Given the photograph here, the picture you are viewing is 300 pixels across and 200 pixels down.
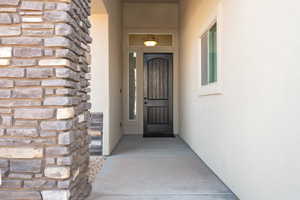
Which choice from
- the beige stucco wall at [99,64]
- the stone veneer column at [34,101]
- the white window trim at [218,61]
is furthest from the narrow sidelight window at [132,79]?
the stone veneer column at [34,101]

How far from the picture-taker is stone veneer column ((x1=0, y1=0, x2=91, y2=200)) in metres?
1.71

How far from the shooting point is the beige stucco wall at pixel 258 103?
1.45 meters

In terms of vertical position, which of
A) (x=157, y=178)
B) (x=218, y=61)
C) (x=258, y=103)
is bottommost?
(x=157, y=178)

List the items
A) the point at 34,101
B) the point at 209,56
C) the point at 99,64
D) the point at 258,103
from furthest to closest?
the point at 99,64 < the point at 209,56 < the point at 258,103 < the point at 34,101

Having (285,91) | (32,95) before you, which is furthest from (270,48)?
(32,95)

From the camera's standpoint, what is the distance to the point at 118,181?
2850 mm

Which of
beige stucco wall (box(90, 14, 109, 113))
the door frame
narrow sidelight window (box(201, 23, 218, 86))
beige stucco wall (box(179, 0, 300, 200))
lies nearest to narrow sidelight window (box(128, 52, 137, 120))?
the door frame

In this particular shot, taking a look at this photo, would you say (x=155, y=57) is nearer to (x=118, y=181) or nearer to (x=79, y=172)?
(x=118, y=181)

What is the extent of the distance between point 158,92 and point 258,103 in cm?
487

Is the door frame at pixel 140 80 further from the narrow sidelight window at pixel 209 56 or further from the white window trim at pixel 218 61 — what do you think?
the white window trim at pixel 218 61

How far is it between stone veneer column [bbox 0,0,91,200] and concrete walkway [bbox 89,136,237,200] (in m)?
0.79

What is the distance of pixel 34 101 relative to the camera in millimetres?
1723

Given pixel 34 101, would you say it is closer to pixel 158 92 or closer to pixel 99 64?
pixel 99 64

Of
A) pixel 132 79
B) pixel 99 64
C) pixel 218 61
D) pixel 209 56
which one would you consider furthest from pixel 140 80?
pixel 218 61
